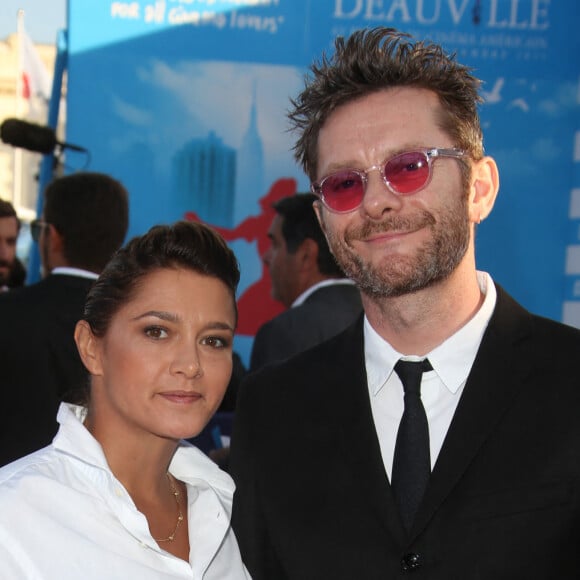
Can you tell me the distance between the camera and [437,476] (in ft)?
6.15

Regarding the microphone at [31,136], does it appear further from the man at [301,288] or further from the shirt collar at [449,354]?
the shirt collar at [449,354]

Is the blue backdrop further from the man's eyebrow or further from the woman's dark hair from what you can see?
the man's eyebrow

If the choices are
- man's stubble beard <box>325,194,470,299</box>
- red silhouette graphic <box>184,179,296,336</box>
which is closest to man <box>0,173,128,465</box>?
red silhouette graphic <box>184,179,296,336</box>

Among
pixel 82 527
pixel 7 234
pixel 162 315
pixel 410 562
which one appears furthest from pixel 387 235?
pixel 7 234

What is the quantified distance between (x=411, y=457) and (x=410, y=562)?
0.23 metres

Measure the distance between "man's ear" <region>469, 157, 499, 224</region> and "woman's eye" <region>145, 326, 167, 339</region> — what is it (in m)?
0.82

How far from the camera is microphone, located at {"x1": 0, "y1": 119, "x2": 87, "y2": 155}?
14.1 ft

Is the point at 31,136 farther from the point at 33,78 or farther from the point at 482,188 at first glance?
the point at 482,188

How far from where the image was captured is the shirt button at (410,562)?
1.82 m

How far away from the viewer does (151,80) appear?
4.04 m

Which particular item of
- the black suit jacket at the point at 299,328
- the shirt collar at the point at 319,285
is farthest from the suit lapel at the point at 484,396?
the shirt collar at the point at 319,285

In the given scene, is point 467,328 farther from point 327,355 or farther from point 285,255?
point 285,255

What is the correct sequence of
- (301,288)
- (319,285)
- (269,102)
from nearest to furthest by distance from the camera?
1. (319,285)
2. (269,102)
3. (301,288)

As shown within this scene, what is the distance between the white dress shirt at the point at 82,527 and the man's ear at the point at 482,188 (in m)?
0.99
